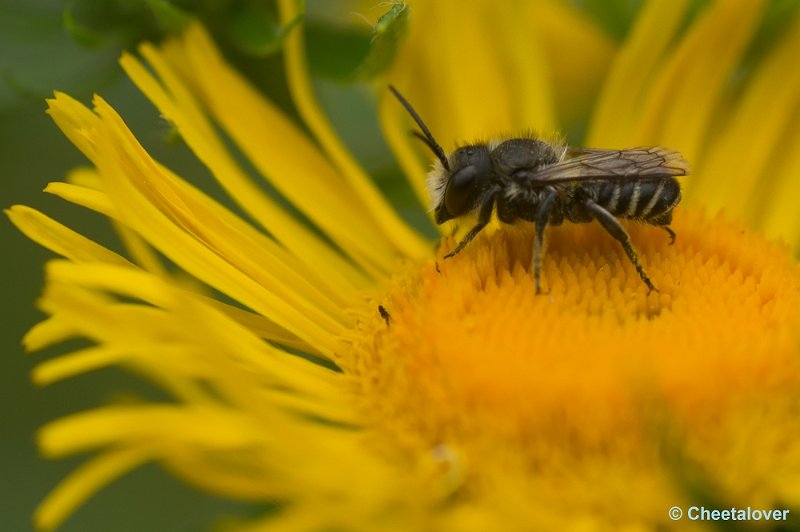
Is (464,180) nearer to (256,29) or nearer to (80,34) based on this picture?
(256,29)

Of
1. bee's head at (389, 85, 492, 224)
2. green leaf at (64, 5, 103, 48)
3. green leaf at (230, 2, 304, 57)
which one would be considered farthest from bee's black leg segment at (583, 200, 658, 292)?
green leaf at (64, 5, 103, 48)

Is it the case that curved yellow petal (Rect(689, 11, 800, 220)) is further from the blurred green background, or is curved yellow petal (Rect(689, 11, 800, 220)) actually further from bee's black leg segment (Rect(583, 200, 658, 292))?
bee's black leg segment (Rect(583, 200, 658, 292))

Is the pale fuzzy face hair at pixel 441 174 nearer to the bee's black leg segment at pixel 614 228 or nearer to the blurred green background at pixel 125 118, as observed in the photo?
the bee's black leg segment at pixel 614 228

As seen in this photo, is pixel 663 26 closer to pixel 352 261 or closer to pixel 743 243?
pixel 743 243

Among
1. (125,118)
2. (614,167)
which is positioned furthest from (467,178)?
(125,118)

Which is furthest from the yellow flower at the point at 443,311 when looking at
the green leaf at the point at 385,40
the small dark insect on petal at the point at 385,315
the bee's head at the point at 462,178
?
the green leaf at the point at 385,40

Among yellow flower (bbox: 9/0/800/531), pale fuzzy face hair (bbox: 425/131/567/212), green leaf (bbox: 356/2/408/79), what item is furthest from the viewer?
pale fuzzy face hair (bbox: 425/131/567/212)
